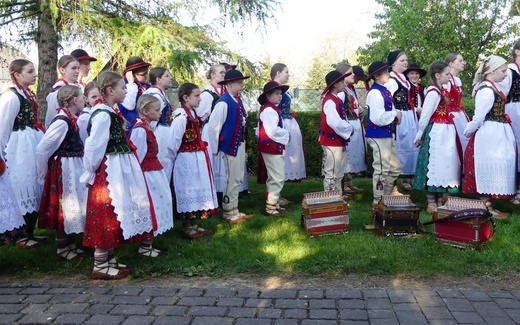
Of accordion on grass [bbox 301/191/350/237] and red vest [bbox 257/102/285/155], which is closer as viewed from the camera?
accordion on grass [bbox 301/191/350/237]

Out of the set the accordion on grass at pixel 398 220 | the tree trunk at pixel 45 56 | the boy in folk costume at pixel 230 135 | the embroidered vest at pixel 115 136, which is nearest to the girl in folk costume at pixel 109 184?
the embroidered vest at pixel 115 136

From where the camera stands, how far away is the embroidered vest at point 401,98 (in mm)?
6770

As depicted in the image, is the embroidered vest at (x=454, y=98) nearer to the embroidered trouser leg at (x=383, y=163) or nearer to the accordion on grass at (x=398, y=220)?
the embroidered trouser leg at (x=383, y=163)

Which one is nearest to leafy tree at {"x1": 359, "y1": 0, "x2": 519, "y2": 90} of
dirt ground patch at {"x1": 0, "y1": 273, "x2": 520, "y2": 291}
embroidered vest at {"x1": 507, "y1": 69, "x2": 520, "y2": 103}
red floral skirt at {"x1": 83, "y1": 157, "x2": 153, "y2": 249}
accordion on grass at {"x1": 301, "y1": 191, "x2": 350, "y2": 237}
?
embroidered vest at {"x1": 507, "y1": 69, "x2": 520, "y2": 103}

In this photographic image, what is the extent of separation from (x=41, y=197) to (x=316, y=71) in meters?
24.5

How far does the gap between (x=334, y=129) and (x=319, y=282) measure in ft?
7.66

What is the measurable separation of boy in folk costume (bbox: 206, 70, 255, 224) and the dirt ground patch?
179 cm

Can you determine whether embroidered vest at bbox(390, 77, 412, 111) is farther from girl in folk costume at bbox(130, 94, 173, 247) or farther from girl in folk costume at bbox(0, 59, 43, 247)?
girl in folk costume at bbox(0, 59, 43, 247)

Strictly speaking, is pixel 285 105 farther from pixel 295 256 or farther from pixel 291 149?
pixel 295 256

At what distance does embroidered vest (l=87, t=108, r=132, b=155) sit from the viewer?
406 centimetres

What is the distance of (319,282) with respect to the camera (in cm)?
396

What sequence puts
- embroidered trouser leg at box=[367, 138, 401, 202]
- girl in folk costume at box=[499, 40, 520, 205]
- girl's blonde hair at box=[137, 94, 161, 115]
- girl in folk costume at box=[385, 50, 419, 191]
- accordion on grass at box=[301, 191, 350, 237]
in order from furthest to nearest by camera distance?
girl in folk costume at box=[385, 50, 419, 191] < embroidered trouser leg at box=[367, 138, 401, 202] < girl in folk costume at box=[499, 40, 520, 205] < accordion on grass at box=[301, 191, 350, 237] < girl's blonde hair at box=[137, 94, 161, 115]

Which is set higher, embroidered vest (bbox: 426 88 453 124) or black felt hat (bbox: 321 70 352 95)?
black felt hat (bbox: 321 70 352 95)

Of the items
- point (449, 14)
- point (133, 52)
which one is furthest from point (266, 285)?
point (449, 14)
